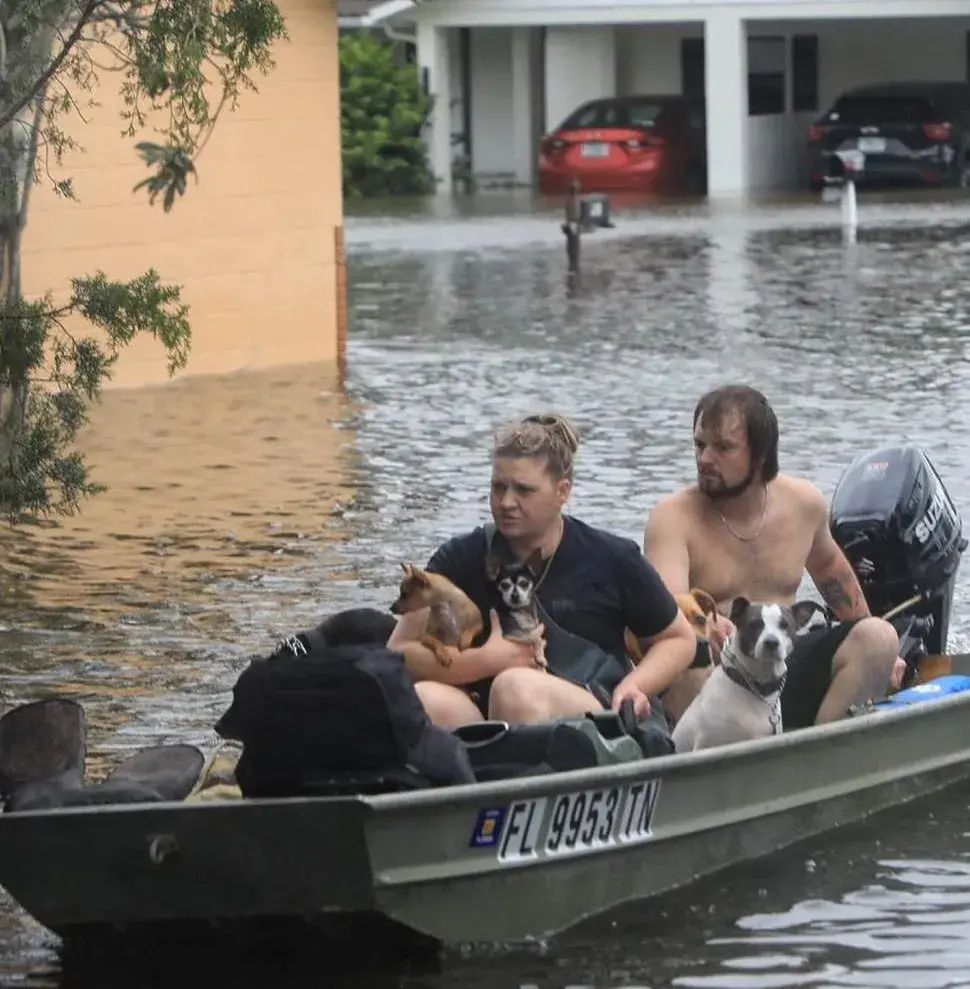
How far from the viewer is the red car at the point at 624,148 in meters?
43.2

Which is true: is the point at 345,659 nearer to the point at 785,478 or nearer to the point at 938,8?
the point at 785,478

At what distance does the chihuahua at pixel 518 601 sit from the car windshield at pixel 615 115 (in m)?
36.3

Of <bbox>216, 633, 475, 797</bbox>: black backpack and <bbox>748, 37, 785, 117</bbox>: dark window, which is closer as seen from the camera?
<bbox>216, 633, 475, 797</bbox>: black backpack

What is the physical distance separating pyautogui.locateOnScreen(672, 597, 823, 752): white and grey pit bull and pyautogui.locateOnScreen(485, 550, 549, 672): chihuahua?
1.81 ft

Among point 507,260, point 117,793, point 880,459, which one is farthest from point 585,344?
point 117,793

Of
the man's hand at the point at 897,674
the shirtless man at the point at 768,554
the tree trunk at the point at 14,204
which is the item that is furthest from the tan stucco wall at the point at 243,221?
the shirtless man at the point at 768,554

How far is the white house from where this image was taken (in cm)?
4275

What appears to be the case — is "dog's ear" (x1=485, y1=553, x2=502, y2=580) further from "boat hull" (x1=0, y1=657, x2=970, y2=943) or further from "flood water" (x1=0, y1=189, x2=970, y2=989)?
"flood water" (x1=0, y1=189, x2=970, y2=989)

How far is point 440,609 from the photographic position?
24.8ft

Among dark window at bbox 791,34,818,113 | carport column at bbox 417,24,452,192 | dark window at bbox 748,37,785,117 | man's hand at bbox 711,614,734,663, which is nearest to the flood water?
man's hand at bbox 711,614,734,663

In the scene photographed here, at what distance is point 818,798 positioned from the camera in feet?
27.2

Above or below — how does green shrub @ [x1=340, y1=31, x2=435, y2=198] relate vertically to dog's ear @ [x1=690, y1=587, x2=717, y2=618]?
above

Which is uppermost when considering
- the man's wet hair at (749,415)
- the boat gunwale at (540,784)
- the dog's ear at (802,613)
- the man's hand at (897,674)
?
the man's wet hair at (749,415)

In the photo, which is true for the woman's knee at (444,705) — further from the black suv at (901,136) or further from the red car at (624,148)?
the red car at (624,148)
